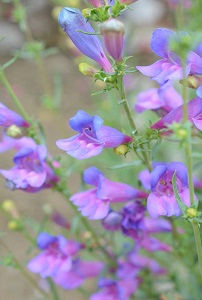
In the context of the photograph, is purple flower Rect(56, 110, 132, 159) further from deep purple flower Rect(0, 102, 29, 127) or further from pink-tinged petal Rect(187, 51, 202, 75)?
deep purple flower Rect(0, 102, 29, 127)

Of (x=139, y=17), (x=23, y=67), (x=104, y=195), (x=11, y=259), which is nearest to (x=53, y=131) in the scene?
(x=23, y=67)

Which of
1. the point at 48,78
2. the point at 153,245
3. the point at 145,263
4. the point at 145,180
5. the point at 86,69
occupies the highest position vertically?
the point at 86,69

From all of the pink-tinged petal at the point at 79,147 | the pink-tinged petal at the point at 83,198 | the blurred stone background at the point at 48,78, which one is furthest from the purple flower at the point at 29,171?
the blurred stone background at the point at 48,78

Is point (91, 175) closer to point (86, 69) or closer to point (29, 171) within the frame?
point (29, 171)

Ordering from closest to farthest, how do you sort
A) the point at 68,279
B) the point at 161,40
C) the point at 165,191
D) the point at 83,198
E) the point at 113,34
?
1. the point at 113,34
2. the point at 161,40
3. the point at 165,191
4. the point at 83,198
5. the point at 68,279

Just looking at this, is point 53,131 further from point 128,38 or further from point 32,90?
point 128,38

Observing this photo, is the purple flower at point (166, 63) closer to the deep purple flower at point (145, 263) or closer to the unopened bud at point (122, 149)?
the unopened bud at point (122, 149)

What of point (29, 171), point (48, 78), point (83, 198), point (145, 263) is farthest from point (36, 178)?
point (48, 78)
